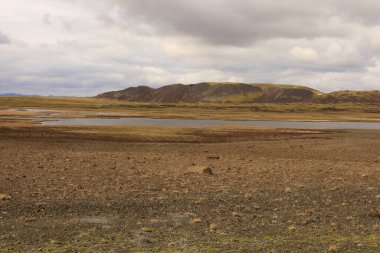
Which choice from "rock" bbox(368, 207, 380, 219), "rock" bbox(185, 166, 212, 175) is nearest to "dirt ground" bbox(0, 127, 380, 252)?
"rock" bbox(368, 207, 380, 219)

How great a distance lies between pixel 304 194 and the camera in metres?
16.7

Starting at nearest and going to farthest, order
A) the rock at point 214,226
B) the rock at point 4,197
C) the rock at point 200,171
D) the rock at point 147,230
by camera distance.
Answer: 1. the rock at point 147,230
2. the rock at point 214,226
3. the rock at point 4,197
4. the rock at point 200,171

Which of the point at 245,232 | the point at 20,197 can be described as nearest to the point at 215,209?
the point at 245,232

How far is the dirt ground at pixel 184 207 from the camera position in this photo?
34.8ft

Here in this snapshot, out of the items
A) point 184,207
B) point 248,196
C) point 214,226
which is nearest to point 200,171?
point 248,196

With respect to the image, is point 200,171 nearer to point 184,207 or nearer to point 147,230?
point 184,207

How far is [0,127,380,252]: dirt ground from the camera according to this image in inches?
418

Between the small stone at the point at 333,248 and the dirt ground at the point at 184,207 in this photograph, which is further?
the dirt ground at the point at 184,207

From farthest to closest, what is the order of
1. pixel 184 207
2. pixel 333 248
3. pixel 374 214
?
pixel 184 207, pixel 374 214, pixel 333 248

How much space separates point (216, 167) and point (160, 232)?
12.7 m

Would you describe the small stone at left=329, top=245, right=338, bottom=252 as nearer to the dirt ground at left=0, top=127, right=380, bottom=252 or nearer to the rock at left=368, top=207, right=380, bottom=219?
the dirt ground at left=0, top=127, right=380, bottom=252

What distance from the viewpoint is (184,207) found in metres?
14.5

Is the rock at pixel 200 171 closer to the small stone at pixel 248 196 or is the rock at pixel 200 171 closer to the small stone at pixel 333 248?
the small stone at pixel 248 196

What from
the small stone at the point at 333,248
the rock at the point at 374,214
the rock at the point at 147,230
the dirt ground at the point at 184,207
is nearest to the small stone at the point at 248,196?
the dirt ground at the point at 184,207
